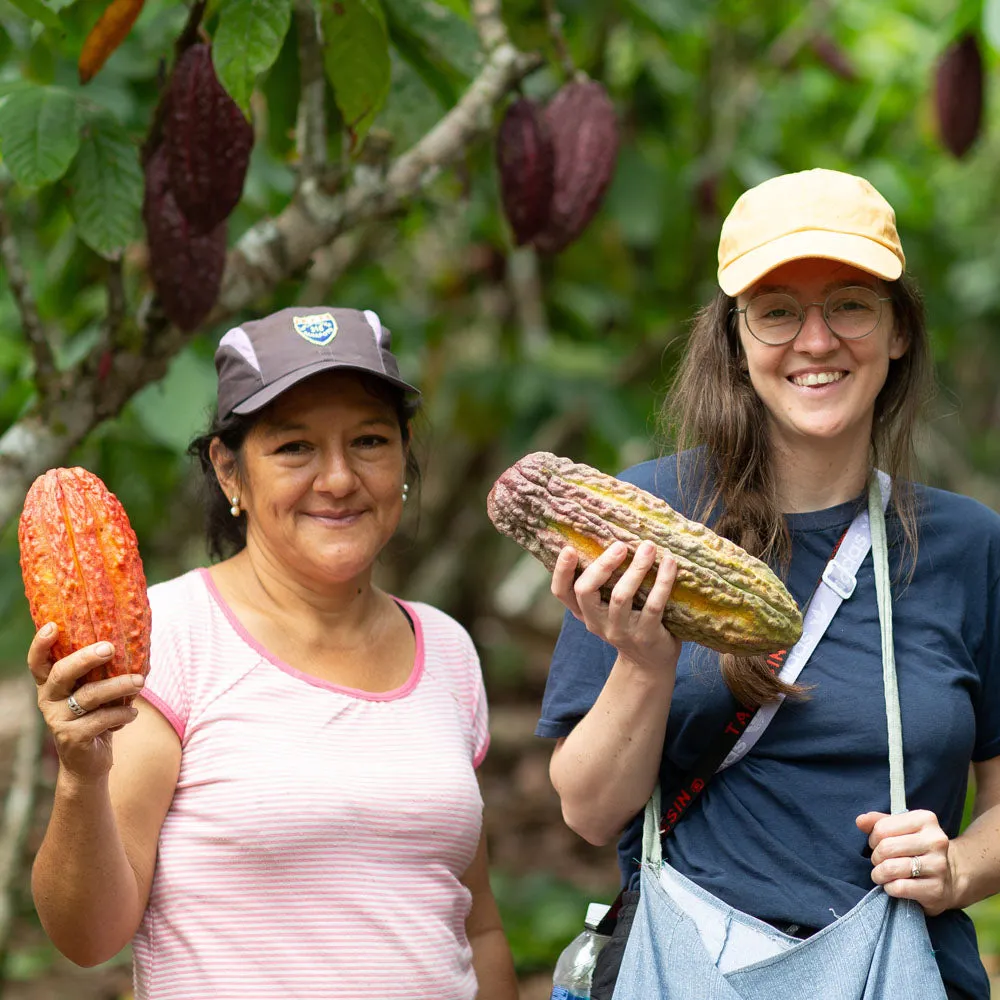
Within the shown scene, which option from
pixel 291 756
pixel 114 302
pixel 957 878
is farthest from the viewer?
pixel 114 302

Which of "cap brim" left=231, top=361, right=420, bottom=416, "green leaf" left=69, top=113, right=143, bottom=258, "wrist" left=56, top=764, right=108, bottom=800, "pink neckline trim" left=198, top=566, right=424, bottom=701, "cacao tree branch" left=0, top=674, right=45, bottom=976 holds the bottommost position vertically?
"cacao tree branch" left=0, top=674, right=45, bottom=976

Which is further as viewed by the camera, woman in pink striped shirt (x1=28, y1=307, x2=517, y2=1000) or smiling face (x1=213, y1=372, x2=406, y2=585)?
smiling face (x1=213, y1=372, x2=406, y2=585)

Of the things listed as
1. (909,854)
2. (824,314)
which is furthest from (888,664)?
(824,314)

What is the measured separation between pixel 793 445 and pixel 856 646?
0.99ft

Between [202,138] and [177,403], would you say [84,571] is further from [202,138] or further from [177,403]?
[177,403]

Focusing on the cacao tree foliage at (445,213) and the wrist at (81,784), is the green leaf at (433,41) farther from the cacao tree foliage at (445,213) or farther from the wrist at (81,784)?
the wrist at (81,784)

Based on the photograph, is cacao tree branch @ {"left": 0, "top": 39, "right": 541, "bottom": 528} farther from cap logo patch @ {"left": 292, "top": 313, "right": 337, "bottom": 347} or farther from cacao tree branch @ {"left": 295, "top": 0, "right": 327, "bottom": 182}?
cap logo patch @ {"left": 292, "top": 313, "right": 337, "bottom": 347}

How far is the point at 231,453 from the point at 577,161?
116 cm

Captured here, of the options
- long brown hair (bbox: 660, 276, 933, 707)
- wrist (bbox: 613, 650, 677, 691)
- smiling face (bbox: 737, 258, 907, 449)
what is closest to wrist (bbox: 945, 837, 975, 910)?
long brown hair (bbox: 660, 276, 933, 707)

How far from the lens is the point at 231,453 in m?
2.09

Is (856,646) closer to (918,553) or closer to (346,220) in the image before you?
(918,553)

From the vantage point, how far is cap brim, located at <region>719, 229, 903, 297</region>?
184 cm

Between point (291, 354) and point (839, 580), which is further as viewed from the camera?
point (291, 354)

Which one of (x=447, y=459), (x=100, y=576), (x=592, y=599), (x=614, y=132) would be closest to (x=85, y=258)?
(x=614, y=132)
